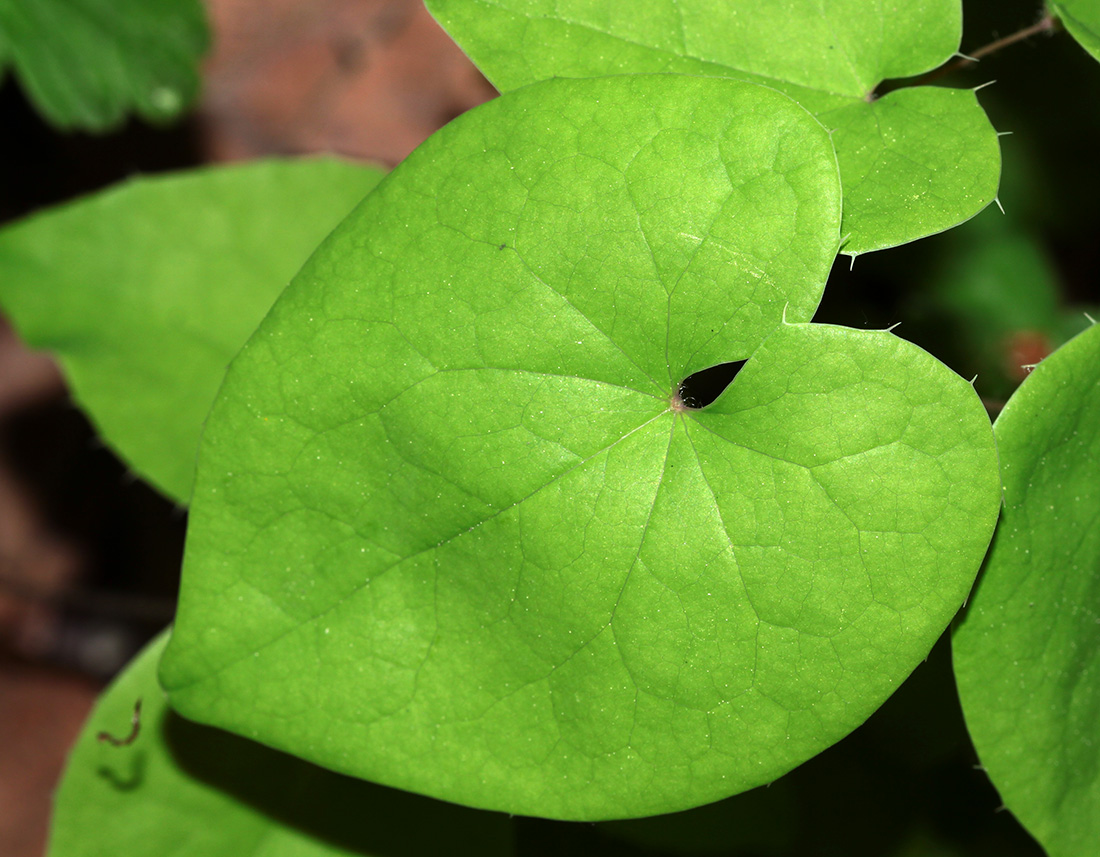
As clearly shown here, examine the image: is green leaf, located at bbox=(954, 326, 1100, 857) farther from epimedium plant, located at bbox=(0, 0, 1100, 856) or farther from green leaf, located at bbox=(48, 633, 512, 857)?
green leaf, located at bbox=(48, 633, 512, 857)

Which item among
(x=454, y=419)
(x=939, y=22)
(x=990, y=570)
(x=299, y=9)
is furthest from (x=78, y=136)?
(x=990, y=570)

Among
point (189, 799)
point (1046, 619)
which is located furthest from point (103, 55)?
point (1046, 619)

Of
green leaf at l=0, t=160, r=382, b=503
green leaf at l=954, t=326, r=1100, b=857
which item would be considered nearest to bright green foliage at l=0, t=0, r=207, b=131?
green leaf at l=0, t=160, r=382, b=503

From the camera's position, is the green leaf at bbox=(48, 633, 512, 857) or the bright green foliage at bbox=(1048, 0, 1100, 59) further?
the green leaf at bbox=(48, 633, 512, 857)

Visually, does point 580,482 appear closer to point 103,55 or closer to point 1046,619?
point 1046,619

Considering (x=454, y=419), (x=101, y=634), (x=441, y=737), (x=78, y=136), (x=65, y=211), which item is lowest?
(x=101, y=634)

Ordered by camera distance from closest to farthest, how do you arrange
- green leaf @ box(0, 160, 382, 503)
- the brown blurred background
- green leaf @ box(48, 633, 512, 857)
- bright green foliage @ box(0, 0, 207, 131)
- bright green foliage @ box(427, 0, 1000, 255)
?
1. bright green foliage @ box(427, 0, 1000, 255)
2. green leaf @ box(48, 633, 512, 857)
3. green leaf @ box(0, 160, 382, 503)
4. bright green foliage @ box(0, 0, 207, 131)
5. the brown blurred background

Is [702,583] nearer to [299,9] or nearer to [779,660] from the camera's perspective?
[779,660]
